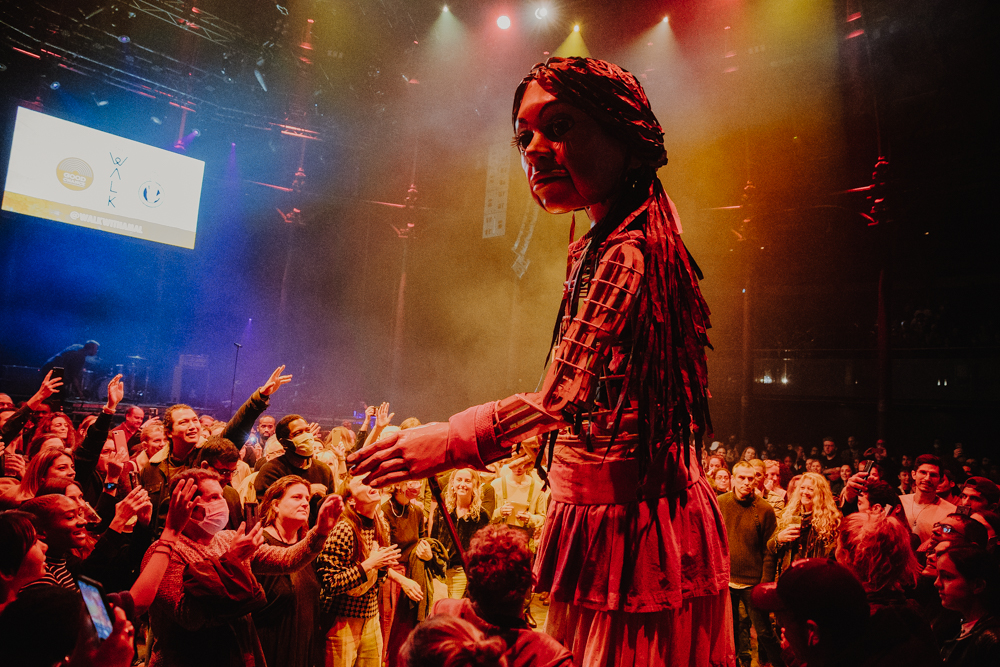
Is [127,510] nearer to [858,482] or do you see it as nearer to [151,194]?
[858,482]

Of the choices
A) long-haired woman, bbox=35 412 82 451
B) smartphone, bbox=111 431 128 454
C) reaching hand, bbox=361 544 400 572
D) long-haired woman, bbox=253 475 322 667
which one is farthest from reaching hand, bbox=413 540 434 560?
long-haired woman, bbox=35 412 82 451

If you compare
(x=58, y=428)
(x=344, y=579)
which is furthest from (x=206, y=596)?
(x=58, y=428)

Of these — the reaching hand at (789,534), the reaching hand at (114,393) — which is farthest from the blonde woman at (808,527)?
the reaching hand at (114,393)

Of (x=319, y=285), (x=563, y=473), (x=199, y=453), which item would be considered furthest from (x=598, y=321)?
(x=319, y=285)

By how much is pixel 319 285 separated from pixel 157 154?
5.50m

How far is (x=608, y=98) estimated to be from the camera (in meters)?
1.93

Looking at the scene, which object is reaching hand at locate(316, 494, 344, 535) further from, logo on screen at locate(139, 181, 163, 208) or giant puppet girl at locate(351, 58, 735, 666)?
logo on screen at locate(139, 181, 163, 208)

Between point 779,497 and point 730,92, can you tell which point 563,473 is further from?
point 730,92

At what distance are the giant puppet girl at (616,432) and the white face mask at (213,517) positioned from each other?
6.30ft

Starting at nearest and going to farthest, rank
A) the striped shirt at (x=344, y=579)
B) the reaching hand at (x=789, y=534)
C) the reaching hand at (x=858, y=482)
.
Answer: the striped shirt at (x=344, y=579) → the reaching hand at (x=858, y=482) → the reaching hand at (x=789, y=534)

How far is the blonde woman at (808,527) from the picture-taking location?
213 inches

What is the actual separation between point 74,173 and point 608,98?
1305cm

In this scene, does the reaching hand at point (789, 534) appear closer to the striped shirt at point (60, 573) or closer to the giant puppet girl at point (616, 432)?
the giant puppet girl at point (616, 432)

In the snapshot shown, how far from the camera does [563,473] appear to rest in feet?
5.98
